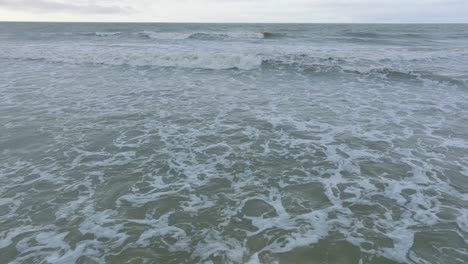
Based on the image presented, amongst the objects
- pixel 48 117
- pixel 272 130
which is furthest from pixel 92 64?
pixel 272 130

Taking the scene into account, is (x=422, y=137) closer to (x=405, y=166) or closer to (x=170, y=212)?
(x=405, y=166)

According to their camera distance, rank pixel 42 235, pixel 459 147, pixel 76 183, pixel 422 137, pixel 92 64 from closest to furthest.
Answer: pixel 42 235, pixel 76 183, pixel 459 147, pixel 422 137, pixel 92 64

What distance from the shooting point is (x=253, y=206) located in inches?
227

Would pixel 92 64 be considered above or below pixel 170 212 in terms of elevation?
above

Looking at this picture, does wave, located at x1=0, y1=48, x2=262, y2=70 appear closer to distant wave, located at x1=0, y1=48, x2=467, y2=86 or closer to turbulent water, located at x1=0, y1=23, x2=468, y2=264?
distant wave, located at x1=0, y1=48, x2=467, y2=86

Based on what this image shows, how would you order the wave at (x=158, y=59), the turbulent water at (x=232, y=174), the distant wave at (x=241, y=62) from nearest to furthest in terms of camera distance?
the turbulent water at (x=232, y=174) → the distant wave at (x=241, y=62) → the wave at (x=158, y=59)

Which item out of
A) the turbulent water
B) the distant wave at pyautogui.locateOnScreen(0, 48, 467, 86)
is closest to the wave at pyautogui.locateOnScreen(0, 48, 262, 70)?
the distant wave at pyautogui.locateOnScreen(0, 48, 467, 86)

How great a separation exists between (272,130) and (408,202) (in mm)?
4380

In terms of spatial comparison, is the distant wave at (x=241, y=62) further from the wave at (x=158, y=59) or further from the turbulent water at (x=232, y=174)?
the turbulent water at (x=232, y=174)

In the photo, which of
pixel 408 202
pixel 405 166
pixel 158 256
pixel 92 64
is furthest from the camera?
pixel 92 64

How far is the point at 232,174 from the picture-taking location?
694 centimetres

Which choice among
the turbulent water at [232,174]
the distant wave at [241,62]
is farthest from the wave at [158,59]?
the turbulent water at [232,174]

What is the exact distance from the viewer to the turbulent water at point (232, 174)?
4.76m

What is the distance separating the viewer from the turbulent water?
15.6 ft
